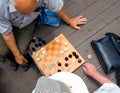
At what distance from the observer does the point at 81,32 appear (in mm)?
1855

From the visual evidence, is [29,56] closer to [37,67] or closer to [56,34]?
[37,67]

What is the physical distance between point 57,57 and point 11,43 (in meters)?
0.30

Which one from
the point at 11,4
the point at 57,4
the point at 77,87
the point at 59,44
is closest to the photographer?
the point at 77,87

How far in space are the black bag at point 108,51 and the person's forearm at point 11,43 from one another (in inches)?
19.1

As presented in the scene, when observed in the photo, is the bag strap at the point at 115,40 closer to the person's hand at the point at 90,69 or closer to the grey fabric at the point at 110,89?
the person's hand at the point at 90,69

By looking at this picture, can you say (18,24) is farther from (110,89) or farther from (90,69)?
(110,89)

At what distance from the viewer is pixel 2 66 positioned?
192cm

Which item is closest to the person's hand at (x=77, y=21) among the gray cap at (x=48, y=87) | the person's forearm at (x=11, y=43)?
the person's forearm at (x=11, y=43)

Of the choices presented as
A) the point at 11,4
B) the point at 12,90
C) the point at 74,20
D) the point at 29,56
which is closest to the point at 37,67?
the point at 29,56

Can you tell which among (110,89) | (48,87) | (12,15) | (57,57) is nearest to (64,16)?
(57,57)

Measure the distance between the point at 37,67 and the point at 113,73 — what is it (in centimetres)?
49

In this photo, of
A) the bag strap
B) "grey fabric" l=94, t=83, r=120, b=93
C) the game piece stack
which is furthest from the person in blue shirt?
"grey fabric" l=94, t=83, r=120, b=93

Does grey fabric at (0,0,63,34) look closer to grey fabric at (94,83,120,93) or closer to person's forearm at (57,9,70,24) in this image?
person's forearm at (57,9,70,24)

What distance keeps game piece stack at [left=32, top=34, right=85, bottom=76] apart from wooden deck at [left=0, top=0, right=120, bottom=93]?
5 centimetres
